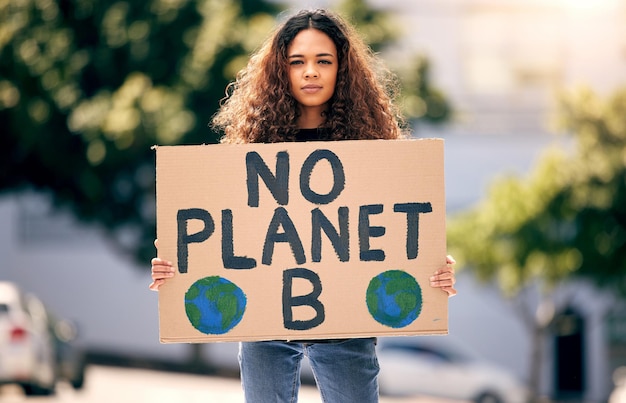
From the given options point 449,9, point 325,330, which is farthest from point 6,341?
point 449,9

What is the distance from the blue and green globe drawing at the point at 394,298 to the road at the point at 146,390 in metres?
8.33

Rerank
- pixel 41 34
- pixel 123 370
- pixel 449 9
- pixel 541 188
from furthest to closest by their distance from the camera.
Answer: pixel 449 9 < pixel 123 370 < pixel 41 34 < pixel 541 188

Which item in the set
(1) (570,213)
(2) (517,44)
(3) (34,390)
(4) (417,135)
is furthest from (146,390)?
(2) (517,44)

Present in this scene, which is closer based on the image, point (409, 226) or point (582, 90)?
point (409, 226)

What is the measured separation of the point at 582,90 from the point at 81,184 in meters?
8.11

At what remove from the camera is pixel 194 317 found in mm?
3820

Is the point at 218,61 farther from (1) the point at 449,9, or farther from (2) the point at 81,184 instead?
(1) the point at 449,9

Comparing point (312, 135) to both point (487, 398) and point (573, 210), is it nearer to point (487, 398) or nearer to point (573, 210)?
point (573, 210)

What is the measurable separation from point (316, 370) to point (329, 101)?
0.96 m

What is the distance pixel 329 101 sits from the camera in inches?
159

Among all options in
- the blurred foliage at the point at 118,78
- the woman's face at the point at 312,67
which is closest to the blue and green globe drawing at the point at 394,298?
the woman's face at the point at 312,67

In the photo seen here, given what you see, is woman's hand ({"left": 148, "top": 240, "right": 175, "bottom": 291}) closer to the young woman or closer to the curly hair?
the young woman

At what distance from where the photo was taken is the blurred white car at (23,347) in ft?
37.2

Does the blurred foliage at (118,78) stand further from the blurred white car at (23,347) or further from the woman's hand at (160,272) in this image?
the woman's hand at (160,272)
